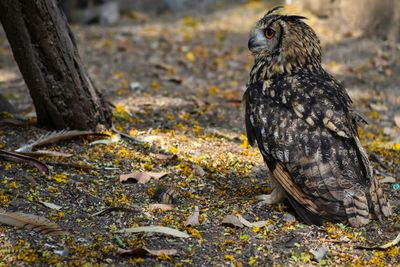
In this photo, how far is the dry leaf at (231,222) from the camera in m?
5.00

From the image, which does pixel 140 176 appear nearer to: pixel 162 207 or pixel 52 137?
pixel 162 207

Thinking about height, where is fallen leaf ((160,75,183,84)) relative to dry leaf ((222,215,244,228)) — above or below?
above

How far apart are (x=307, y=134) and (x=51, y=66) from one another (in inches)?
92.1

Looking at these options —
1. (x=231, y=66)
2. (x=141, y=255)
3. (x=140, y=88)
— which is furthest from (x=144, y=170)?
(x=231, y=66)

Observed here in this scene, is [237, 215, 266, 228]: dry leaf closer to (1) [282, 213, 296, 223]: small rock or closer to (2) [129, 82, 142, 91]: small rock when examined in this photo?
(1) [282, 213, 296, 223]: small rock

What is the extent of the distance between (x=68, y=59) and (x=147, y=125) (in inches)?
53.8

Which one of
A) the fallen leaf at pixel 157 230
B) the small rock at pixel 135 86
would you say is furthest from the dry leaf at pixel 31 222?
the small rock at pixel 135 86

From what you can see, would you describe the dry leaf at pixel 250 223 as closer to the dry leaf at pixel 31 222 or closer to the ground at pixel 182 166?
the ground at pixel 182 166

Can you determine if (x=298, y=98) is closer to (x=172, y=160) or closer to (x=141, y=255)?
(x=172, y=160)

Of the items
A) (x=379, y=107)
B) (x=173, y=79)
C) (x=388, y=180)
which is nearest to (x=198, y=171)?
(x=388, y=180)

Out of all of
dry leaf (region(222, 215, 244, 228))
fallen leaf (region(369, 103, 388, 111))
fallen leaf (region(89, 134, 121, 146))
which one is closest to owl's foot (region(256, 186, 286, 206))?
dry leaf (region(222, 215, 244, 228))

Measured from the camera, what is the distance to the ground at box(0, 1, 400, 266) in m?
4.60

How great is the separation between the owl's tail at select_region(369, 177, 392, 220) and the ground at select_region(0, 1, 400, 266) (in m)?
0.09

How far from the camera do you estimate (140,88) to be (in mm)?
8539
